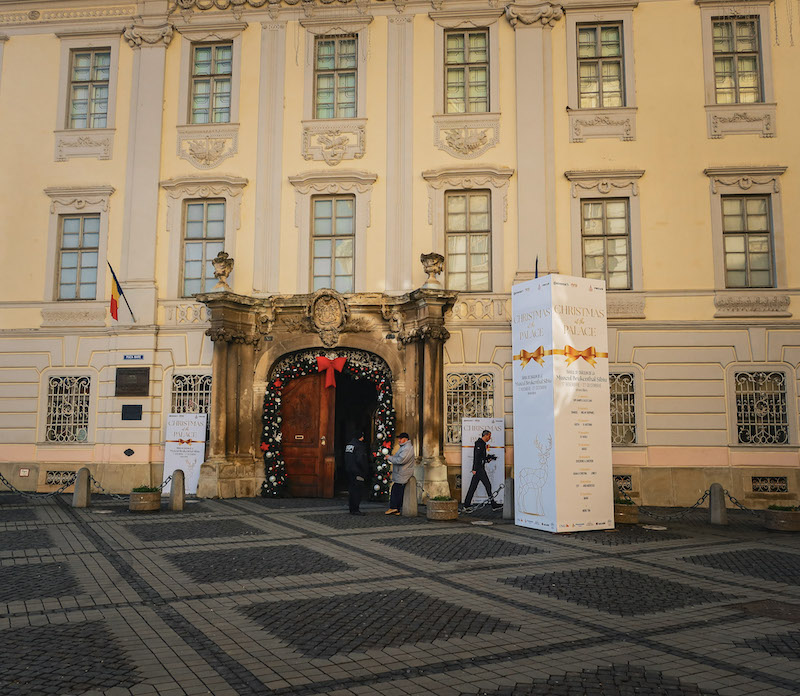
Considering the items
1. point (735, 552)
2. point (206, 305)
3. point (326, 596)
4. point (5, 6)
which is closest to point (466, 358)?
point (206, 305)

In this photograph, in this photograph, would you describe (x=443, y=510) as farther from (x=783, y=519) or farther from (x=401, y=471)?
(x=783, y=519)

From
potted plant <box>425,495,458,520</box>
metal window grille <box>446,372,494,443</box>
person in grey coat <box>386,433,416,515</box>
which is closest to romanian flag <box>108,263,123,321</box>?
person in grey coat <box>386,433,416,515</box>

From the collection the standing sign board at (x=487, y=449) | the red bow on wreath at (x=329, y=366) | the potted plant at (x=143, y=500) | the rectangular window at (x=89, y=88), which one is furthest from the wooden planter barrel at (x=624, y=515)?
the rectangular window at (x=89, y=88)

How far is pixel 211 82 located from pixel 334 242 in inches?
204

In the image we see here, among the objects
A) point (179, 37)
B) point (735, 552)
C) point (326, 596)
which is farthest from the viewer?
point (179, 37)

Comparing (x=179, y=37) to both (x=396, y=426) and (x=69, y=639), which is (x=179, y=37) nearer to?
(x=396, y=426)

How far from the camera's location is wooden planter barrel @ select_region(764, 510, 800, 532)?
1262cm

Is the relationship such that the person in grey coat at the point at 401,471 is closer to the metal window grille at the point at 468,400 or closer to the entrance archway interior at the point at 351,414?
the metal window grille at the point at 468,400

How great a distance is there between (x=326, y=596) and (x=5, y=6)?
737 inches

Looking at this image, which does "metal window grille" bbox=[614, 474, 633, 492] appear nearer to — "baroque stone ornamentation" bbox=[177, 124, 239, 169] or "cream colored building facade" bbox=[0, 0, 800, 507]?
"cream colored building facade" bbox=[0, 0, 800, 507]

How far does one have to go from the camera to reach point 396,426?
17.0 m

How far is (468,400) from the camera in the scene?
1694cm

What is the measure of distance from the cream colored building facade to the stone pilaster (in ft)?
0.18

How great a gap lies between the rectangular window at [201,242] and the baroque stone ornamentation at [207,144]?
1016 millimetres
